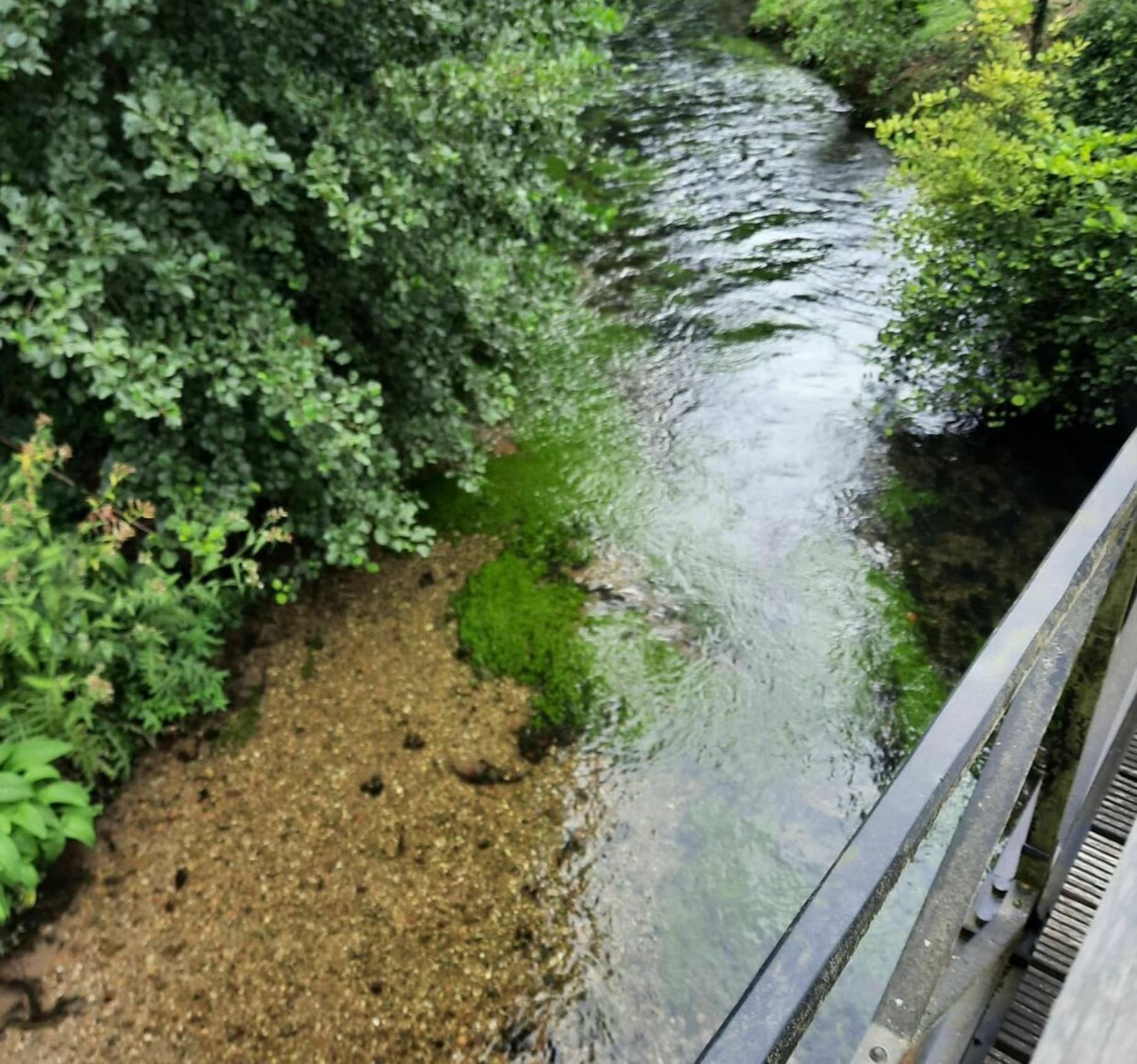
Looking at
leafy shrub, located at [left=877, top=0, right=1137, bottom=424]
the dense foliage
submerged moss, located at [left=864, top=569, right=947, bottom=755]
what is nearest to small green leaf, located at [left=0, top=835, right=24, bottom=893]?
submerged moss, located at [left=864, top=569, right=947, bottom=755]

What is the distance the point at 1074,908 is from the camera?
7.38 feet

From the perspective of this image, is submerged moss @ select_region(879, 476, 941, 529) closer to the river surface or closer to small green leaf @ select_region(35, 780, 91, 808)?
the river surface

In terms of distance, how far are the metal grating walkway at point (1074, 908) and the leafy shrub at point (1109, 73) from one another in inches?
203

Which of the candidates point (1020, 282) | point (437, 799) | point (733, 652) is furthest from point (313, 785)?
point (1020, 282)

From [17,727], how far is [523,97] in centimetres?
355

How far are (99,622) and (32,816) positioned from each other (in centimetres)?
76

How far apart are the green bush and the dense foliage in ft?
26.9

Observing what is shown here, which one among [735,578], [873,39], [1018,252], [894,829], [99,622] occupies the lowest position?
[735,578]

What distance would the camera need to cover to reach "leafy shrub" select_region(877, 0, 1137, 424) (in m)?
4.79

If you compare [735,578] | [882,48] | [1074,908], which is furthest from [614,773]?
[882,48]

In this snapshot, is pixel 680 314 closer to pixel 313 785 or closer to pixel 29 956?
pixel 313 785

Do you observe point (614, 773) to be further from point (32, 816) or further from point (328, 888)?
point (32, 816)

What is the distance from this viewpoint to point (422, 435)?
465 centimetres

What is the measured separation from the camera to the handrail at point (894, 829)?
0.79 m
